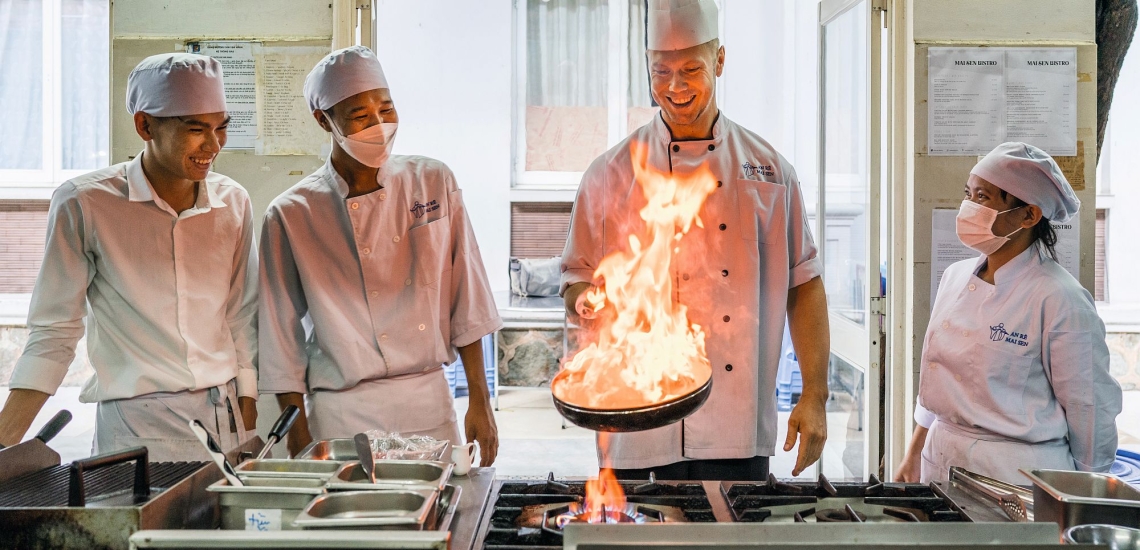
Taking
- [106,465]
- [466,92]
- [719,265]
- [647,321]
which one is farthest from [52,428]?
[466,92]

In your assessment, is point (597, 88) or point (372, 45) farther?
point (597, 88)

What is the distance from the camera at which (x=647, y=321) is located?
2.23m

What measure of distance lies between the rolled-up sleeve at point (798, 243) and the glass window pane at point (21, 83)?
814cm

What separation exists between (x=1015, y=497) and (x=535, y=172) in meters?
7.51

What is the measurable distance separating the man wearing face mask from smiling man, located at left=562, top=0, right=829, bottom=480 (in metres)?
0.45

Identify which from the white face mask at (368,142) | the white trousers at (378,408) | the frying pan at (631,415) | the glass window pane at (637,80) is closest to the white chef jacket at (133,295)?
the white trousers at (378,408)

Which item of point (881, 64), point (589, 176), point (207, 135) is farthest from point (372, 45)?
point (881, 64)

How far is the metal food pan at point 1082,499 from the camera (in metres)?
1.38

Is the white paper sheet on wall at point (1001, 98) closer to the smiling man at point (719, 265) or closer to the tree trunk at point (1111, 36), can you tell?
the tree trunk at point (1111, 36)

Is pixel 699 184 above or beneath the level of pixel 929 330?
above

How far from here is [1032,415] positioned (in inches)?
94.3

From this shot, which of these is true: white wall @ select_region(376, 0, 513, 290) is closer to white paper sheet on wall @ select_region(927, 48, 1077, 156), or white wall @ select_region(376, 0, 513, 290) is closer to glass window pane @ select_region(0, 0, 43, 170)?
glass window pane @ select_region(0, 0, 43, 170)

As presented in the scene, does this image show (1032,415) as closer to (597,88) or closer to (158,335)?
(158,335)

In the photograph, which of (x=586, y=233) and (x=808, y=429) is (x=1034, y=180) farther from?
(x=586, y=233)
